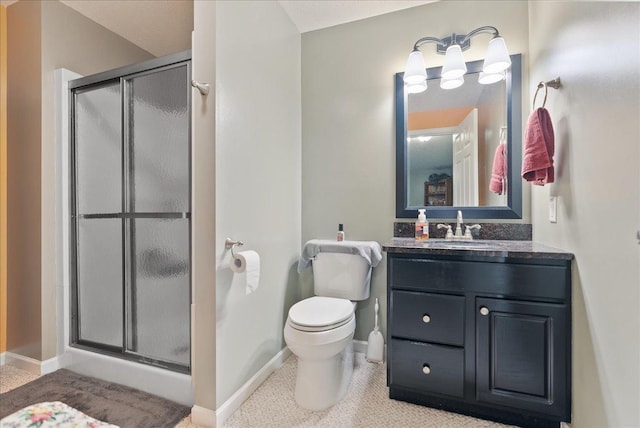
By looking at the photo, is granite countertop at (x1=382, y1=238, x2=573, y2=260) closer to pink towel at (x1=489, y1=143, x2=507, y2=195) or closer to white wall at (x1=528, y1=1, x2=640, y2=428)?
white wall at (x1=528, y1=1, x2=640, y2=428)

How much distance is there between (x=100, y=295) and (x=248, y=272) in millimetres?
1125

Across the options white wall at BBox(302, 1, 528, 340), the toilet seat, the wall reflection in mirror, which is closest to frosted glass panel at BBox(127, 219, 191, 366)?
the toilet seat

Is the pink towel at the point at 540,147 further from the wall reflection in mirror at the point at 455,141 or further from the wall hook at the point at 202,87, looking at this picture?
the wall hook at the point at 202,87

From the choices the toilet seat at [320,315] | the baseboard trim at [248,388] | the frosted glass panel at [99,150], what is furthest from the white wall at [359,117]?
the frosted glass panel at [99,150]

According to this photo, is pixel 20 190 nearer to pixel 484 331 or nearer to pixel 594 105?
pixel 484 331

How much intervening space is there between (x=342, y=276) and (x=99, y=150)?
1698mm

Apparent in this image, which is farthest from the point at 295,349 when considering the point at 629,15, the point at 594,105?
the point at 629,15

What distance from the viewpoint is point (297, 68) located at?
225cm

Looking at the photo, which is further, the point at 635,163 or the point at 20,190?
the point at 20,190

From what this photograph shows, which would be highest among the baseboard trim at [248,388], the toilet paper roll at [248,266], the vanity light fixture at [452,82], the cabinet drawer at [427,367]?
the vanity light fixture at [452,82]

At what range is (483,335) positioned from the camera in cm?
139

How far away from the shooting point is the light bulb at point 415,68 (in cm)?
190

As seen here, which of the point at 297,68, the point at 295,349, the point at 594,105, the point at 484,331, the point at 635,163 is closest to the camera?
the point at 635,163

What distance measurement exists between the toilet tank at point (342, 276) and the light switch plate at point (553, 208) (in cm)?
101
